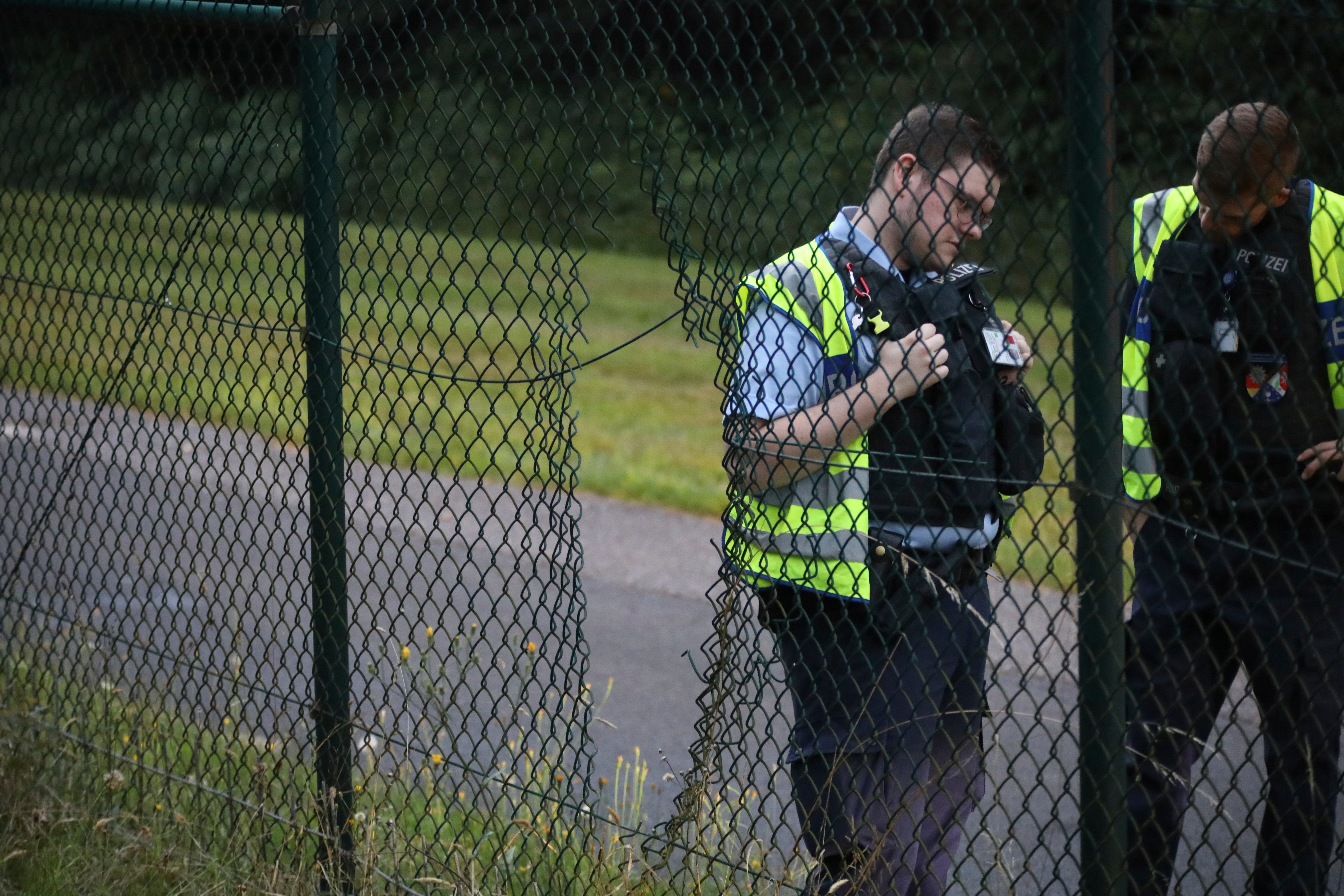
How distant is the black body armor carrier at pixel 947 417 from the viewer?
2.49m

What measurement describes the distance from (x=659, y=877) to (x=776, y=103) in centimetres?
184

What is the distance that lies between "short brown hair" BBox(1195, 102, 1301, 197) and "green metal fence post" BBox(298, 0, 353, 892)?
5.83ft

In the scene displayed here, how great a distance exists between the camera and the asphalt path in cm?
291

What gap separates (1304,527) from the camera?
2928 millimetres

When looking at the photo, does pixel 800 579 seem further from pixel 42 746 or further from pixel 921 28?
pixel 42 746

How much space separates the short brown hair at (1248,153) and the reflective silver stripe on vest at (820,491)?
0.85 meters

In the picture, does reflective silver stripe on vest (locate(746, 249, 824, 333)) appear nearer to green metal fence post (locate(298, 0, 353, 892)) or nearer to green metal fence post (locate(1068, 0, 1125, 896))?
green metal fence post (locate(1068, 0, 1125, 896))

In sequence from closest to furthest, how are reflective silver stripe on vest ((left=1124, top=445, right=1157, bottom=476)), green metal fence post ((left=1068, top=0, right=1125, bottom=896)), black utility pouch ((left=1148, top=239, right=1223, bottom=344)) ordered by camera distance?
green metal fence post ((left=1068, top=0, right=1125, bottom=896)) → black utility pouch ((left=1148, top=239, right=1223, bottom=344)) → reflective silver stripe on vest ((left=1124, top=445, right=1157, bottom=476))

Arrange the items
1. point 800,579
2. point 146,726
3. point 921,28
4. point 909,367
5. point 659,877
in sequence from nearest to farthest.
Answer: point 921,28 → point 909,367 → point 800,579 → point 659,877 → point 146,726

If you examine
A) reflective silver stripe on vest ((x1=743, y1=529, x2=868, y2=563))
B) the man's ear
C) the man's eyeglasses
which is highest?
the man's ear

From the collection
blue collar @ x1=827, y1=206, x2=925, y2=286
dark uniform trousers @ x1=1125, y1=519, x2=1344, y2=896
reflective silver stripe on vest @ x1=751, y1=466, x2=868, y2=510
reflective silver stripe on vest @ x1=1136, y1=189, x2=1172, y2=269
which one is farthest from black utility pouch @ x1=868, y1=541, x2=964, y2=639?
reflective silver stripe on vest @ x1=1136, y1=189, x2=1172, y2=269

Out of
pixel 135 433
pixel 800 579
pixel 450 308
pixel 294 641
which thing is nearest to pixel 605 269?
pixel 450 308

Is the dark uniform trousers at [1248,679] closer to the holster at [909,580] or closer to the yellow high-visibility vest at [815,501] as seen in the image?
the holster at [909,580]

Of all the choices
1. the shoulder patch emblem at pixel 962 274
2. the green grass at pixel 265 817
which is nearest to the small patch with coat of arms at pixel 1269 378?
the shoulder patch emblem at pixel 962 274
